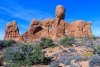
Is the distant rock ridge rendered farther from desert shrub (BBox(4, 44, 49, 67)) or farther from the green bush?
desert shrub (BBox(4, 44, 49, 67))

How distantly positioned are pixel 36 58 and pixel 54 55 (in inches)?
149

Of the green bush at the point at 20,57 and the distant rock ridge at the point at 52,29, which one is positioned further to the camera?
the distant rock ridge at the point at 52,29

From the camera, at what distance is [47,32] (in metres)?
51.8

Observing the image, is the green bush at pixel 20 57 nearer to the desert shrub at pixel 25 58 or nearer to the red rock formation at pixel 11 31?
the desert shrub at pixel 25 58

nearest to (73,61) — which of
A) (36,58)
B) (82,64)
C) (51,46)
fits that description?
(82,64)

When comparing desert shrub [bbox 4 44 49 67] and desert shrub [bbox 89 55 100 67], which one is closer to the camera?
desert shrub [bbox 89 55 100 67]

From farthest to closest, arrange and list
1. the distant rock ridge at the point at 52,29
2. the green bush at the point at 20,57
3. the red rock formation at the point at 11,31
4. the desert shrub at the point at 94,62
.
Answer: the red rock formation at the point at 11,31 → the distant rock ridge at the point at 52,29 → the green bush at the point at 20,57 → the desert shrub at the point at 94,62

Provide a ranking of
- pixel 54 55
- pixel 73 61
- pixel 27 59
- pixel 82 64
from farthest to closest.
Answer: pixel 54 55 < pixel 27 59 < pixel 73 61 < pixel 82 64

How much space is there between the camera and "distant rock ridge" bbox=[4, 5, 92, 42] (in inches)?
1971

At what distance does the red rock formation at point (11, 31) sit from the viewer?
52234 mm

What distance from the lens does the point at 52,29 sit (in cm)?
5191

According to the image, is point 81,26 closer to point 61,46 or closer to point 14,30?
point 14,30

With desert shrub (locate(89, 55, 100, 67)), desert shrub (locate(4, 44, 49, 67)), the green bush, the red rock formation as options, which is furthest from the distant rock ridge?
desert shrub (locate(89, 55, 100, 67))

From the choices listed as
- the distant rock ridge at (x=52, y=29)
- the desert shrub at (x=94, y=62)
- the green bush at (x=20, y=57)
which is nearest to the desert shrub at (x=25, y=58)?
the green bush at (x=20, y=57)
